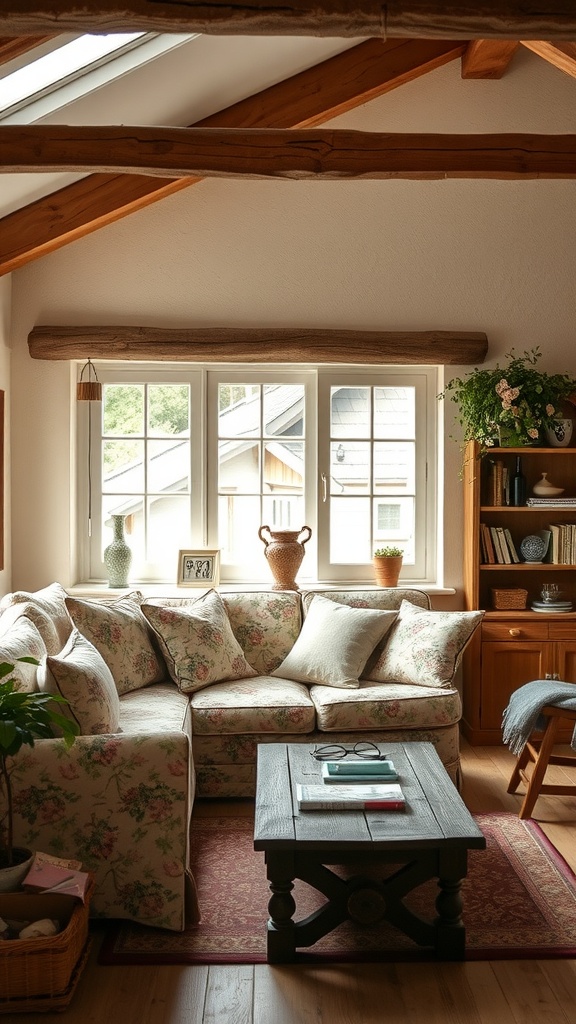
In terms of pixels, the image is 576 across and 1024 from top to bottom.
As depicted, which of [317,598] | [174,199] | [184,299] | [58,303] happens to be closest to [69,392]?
[58,303]

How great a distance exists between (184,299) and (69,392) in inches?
33.3

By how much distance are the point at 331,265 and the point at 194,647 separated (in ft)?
7.67

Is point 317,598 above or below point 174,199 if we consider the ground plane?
below

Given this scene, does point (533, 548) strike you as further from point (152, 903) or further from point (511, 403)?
point (152, 903)

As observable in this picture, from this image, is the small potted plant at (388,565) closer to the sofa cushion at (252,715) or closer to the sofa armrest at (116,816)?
the sofa cushion at (252,715)

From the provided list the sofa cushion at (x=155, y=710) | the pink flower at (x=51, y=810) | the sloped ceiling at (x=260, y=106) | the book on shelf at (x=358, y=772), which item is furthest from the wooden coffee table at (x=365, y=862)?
the sloped ceiling at (x=260, y=106)

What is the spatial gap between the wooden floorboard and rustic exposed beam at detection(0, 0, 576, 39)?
8.91ft

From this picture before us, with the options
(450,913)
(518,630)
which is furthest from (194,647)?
(450,913)

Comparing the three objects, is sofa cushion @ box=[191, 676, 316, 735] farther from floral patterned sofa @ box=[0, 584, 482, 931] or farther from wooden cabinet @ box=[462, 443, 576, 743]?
wooden cabinet @ box=[462, 443, 576, 743]

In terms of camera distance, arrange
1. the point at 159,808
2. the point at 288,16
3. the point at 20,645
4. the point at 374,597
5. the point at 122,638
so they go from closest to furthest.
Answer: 1. the point at 288,16
2. the point at 159,808
3. the point at 20,645
4. the point at 122,638
5. the point at 374,597

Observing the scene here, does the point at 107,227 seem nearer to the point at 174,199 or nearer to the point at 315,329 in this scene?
the point at 174,199

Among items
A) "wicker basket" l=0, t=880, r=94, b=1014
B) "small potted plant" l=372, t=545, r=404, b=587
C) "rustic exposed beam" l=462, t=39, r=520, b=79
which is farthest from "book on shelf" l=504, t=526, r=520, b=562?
"wicker basket" l=0, t=880, r=94, b=1014

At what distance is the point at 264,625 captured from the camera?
5082mm

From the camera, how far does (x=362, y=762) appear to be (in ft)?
11.9
